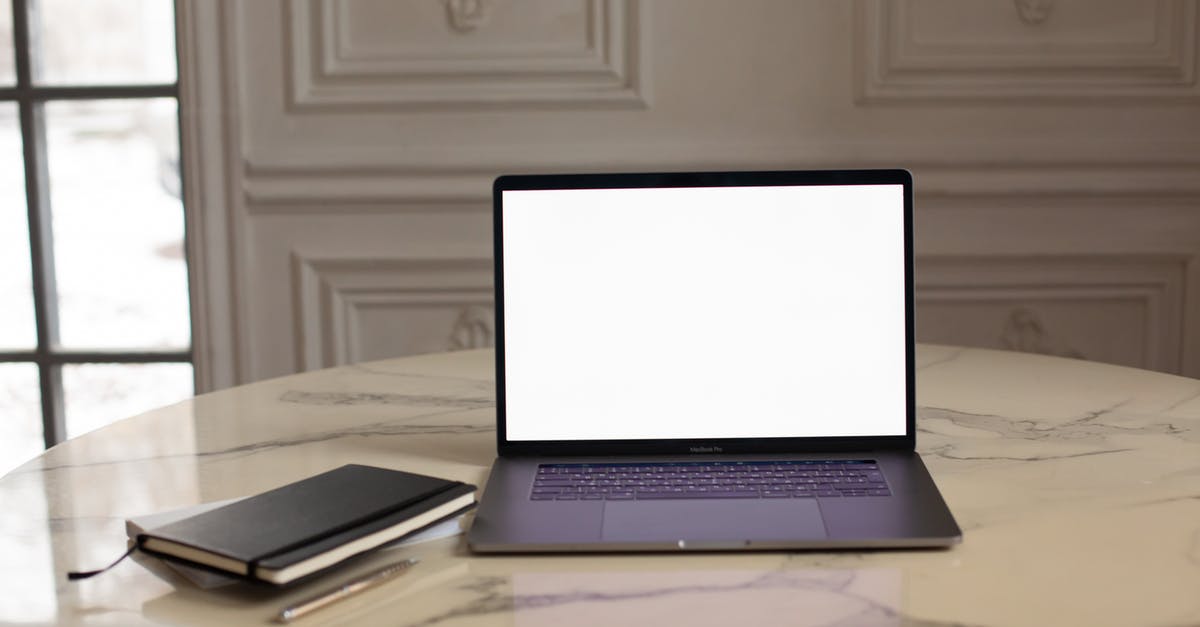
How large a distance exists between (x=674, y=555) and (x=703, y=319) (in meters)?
0.27

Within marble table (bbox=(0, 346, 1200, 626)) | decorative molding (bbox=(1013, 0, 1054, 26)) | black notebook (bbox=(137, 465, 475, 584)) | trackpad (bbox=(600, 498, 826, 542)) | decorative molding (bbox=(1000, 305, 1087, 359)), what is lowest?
decorative molding (bbox=(1000, 305, 1087, 359))

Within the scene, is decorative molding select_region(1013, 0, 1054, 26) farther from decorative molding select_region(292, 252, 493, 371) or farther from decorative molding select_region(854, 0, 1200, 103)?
decorative molding select_region(292, 252, 493, 371)

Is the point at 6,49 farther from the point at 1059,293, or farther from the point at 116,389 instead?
the point at 1059,293

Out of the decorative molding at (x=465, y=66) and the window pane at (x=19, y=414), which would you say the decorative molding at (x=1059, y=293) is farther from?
the window pane at (x=19, y=414)

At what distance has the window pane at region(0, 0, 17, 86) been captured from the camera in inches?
86.4

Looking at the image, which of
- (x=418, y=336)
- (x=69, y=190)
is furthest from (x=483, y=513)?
(x=69, y=190)

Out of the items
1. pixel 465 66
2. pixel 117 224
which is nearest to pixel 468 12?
pixel 465 66

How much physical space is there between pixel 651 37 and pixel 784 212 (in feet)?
3.55

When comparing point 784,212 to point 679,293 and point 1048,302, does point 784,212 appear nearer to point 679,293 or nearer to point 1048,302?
point 679,293

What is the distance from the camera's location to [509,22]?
1998mm

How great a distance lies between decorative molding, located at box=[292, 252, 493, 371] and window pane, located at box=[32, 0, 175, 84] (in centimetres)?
49

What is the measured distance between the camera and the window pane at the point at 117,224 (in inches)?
87.4

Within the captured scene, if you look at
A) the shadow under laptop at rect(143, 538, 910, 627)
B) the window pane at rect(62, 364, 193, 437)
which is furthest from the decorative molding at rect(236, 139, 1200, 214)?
the shadow under laptop at rect(143, 538, 910, 627)

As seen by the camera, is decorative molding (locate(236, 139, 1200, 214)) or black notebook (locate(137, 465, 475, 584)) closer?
black notebook (locate(137, 465, 475, 584))
